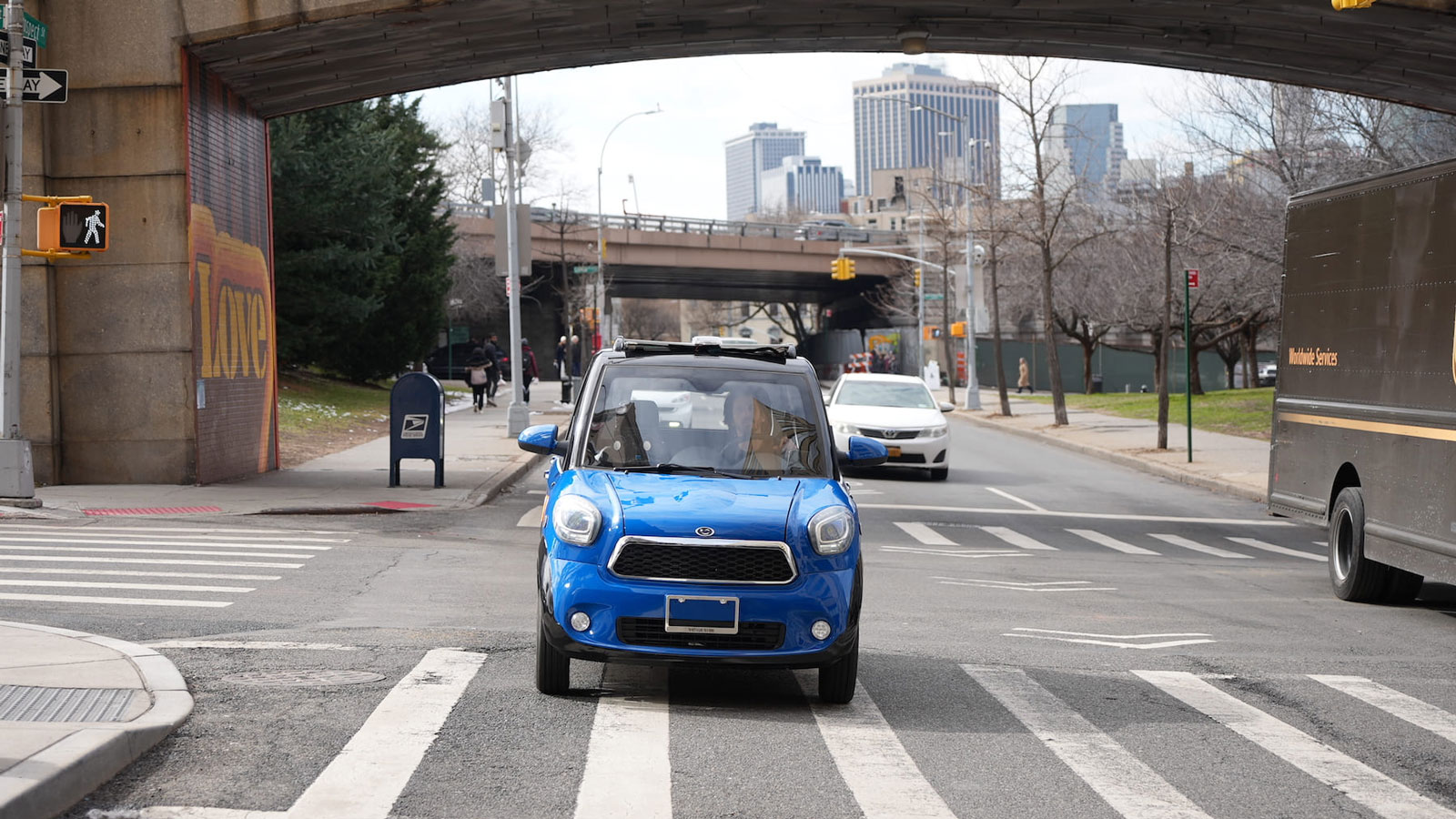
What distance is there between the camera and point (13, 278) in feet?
52.9

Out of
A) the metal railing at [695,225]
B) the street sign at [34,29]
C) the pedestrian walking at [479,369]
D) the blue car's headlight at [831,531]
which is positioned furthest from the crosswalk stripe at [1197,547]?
the metal railing at [695,225]

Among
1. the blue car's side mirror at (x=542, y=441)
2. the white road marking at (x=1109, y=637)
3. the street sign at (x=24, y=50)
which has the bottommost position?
the white road marking at (x=1109, y=637)

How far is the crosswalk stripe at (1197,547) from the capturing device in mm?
16438

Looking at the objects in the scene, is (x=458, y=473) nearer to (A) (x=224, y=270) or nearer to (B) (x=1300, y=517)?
(A) (x=224, y=270)

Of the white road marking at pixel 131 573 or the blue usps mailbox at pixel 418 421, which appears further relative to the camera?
the blue usps mailbox at pixel 418 421

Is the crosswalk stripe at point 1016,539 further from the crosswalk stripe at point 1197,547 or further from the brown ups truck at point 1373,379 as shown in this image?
the brown ups truck at point 1373,379

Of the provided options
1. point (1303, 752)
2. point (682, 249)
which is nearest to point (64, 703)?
point (1303, 752)

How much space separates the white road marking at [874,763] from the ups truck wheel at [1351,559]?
6.19 m

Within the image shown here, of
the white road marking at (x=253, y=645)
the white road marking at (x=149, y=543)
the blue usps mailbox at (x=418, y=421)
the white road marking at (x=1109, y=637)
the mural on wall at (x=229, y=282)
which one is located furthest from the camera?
the blue usps mailbox at (x=418, y=421)

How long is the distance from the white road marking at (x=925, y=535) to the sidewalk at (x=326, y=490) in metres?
5.35

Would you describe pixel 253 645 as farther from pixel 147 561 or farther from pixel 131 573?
pixel 147 561

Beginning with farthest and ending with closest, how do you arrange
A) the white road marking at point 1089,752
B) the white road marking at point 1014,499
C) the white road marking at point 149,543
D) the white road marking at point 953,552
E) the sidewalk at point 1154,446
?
the sidewalk at point 1154,446
the white road marking at point 1014,499
the white road marking at point 953,552
the white road marking at point 149,543
the white road marking at point 1089,752

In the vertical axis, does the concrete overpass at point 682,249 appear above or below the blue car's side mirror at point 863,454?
above

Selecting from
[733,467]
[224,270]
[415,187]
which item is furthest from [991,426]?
[733,467]
